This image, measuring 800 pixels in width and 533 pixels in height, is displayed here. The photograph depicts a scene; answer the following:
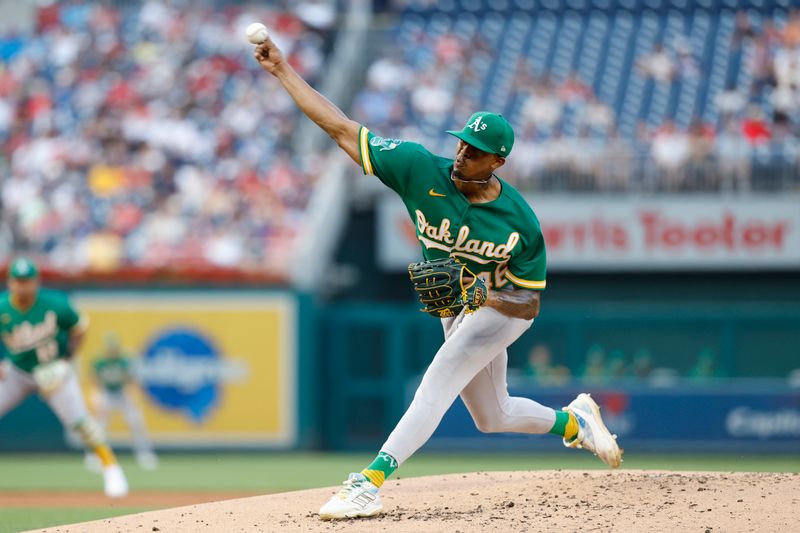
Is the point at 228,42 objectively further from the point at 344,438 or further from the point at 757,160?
the point at 757,160

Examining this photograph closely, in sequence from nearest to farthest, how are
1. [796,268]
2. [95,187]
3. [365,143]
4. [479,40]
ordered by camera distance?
[365,143] → [796,268] → [95,187] → [479,40]

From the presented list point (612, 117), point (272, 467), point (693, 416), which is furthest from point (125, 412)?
point (612, 117)

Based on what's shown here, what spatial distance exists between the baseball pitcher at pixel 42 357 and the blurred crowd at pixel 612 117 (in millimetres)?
7885

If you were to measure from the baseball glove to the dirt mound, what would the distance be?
0.99 metres

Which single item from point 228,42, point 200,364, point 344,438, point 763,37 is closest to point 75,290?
point 200,364

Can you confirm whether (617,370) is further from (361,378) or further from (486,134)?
(486,134)

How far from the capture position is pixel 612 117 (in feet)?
59.5

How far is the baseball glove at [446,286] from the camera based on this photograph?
5.84 meters

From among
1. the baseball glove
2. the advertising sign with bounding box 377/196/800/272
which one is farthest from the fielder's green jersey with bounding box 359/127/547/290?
the advertising sign with bounding box 377/196/800/272

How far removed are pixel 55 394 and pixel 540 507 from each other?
17.0 ft

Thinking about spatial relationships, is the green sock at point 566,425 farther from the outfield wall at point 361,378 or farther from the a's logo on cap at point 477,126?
the outfield wall at point 361,378

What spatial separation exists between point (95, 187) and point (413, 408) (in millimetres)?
13143

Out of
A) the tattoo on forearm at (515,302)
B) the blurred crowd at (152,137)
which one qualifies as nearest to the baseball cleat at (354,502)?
the tattoo on forearm at (515,302)

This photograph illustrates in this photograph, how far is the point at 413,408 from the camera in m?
6.12
